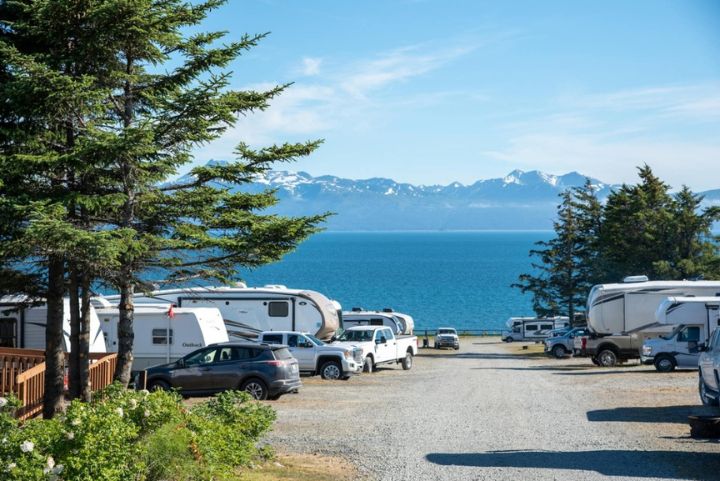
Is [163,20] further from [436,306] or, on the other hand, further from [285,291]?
[436,306]

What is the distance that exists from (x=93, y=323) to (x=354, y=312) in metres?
19.4

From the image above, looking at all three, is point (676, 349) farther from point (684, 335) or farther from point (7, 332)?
point (7, 332)

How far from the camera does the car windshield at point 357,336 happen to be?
32.8 meters

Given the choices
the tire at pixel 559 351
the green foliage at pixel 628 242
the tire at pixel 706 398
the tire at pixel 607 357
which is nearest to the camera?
the tire at pixel 706 398

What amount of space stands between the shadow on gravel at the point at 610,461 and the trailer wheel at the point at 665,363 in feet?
58.2

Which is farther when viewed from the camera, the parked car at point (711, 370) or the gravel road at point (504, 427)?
the parked car at point (711, 370)

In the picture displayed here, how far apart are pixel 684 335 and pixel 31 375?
22116 mm

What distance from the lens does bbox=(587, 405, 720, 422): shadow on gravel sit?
1797 centimetres

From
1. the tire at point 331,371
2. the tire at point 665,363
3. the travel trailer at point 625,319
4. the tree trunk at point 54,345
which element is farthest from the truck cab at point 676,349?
the tree trunk at point 54,345

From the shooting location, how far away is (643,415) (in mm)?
18750

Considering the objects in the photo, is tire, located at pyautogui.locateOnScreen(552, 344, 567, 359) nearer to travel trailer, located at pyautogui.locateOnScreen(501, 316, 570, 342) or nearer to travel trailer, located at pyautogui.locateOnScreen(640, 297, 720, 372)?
travel trailer, located at pyautogui.locateOnScreen(640, 297, 720, 372)

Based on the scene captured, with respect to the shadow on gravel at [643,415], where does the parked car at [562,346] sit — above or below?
above

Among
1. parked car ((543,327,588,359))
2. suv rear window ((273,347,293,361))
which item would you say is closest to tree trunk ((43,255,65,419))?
suv rear window ((273,347,293,361))

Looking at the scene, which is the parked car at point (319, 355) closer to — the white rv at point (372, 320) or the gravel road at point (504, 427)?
the gravel road at point (504, 427)
